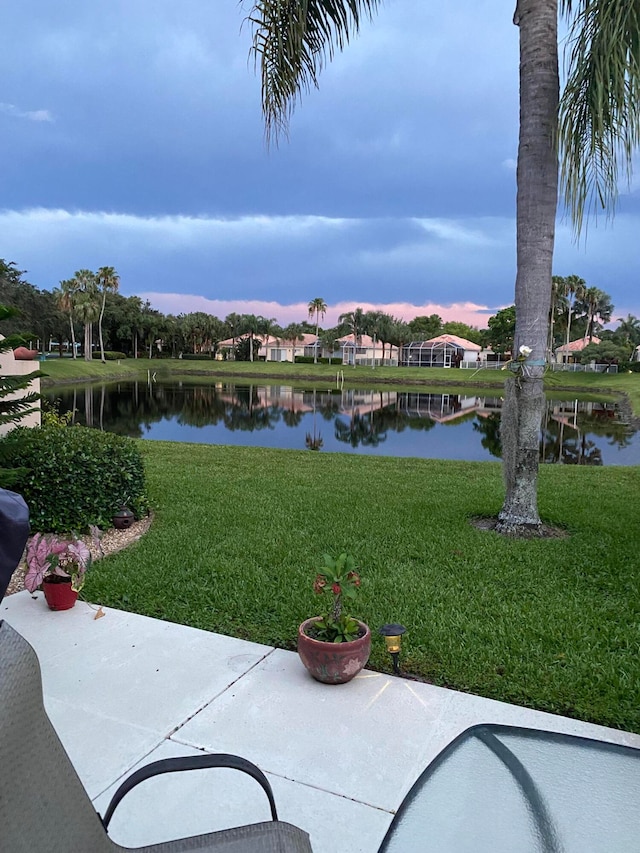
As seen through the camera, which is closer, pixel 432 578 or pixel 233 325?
pixel 432 578

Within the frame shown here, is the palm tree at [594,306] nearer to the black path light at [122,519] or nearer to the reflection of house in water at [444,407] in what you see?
the reflection of house in water at [444,407]

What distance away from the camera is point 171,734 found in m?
2.49

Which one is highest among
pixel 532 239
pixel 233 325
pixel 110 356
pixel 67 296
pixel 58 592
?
pixel 67 296

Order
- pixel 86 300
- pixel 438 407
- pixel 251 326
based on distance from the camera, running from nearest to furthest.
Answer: pixel 438 407
pixel 86 300
pixel 251 326

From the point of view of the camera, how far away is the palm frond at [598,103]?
14.2ft

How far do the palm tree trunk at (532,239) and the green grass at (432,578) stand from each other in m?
0.71

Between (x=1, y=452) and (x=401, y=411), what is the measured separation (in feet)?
68.2

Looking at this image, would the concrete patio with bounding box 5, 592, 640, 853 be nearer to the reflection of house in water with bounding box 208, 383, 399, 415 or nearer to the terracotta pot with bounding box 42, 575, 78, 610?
the terracotta pot with bounding box 42, 575, 78, 610

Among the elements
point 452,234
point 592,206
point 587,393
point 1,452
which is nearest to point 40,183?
point 452,234

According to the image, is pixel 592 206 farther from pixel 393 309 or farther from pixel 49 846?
pixel 393 309

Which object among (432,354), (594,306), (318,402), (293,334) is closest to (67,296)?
(293,334)

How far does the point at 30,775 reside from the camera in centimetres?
107

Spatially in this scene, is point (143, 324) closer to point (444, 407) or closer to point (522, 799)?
point (444, 407)

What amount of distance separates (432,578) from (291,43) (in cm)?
502
